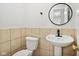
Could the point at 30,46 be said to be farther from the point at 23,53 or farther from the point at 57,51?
the point at 57,51

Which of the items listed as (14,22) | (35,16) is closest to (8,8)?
(14,22)

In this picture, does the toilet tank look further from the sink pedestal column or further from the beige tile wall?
the sink pedestal column

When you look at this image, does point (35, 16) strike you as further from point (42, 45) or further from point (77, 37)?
point (77, 37)

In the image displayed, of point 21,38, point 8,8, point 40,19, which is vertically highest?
point 8,8

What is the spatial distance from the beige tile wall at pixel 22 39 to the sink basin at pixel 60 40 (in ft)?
0.18

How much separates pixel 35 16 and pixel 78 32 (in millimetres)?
717

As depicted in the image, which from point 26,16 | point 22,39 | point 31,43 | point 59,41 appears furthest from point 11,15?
point 59,41

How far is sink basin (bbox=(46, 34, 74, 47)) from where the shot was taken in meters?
1.88

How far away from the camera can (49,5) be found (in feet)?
5.97

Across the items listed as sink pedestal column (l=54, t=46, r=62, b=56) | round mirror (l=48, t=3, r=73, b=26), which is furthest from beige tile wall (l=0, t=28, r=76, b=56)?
round mirror (l=48, t=3, r=73, b=26)

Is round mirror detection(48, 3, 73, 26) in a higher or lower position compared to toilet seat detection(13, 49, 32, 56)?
higher

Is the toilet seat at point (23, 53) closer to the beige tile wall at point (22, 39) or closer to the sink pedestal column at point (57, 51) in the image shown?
the beige tile wall at point (22, 39)

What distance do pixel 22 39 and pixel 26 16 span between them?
1.25ft

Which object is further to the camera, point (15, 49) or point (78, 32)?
point (15, 49)
